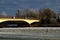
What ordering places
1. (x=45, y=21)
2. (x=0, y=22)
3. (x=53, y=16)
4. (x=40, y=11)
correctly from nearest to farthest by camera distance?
(x=0, y=22) → (x=45, y=21) → (x=53, y=16) → (x=40, y=11)

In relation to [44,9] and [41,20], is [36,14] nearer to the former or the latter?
[44,9]

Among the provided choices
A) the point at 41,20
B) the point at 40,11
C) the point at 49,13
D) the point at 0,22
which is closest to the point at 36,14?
the point at 40,11

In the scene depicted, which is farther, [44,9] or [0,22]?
[44,9]

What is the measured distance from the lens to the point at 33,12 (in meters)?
71.4

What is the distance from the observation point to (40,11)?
68.1m

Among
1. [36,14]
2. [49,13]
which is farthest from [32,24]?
[36,14]

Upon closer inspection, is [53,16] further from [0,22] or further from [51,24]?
[0,22]

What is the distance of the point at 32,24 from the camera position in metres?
55.9

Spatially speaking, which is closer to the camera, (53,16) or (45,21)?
(45,21)

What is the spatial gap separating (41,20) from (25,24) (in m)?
4.43

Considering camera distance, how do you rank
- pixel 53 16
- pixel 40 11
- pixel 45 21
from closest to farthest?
pixel 45 21 → pixel 53 16 → pixel 40 11

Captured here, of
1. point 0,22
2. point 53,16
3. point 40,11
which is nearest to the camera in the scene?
point 0,22

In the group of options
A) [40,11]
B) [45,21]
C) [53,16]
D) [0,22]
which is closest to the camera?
[0,22]

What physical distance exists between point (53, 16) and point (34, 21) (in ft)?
31.6
